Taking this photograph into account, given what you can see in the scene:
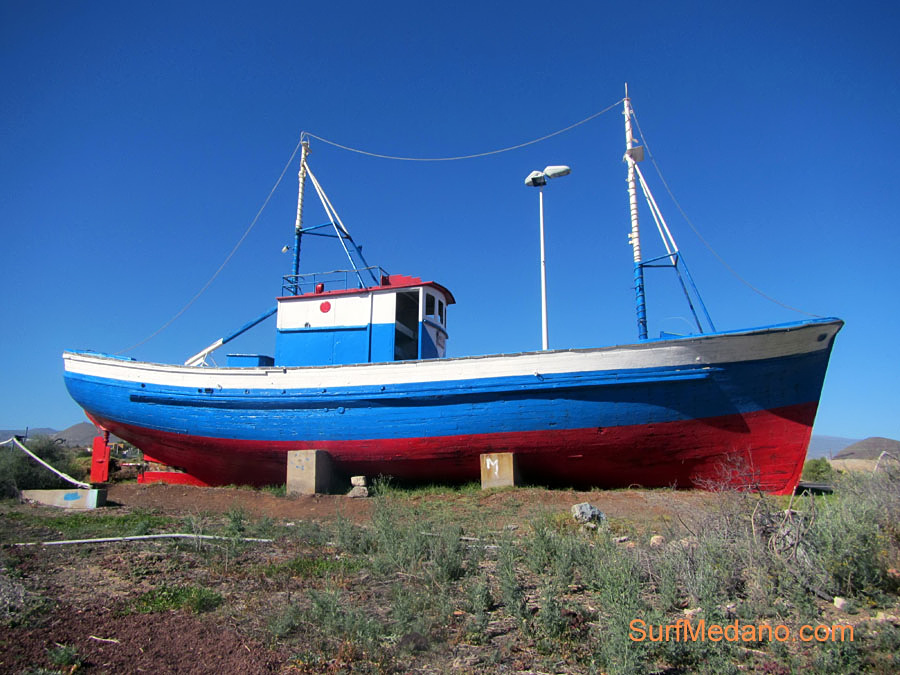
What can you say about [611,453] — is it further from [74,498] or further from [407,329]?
[74,498]

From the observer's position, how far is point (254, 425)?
45.1 ft

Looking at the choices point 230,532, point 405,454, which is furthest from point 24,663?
point 405,454

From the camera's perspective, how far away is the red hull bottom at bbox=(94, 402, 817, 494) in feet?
35.3

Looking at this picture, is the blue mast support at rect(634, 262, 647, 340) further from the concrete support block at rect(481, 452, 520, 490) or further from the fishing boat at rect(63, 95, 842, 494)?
the concrete support block at rect(481, 452, 520, 490)

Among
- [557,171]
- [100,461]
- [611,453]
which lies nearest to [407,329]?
[557,171]

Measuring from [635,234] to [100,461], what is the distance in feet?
56.8

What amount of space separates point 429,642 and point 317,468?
9662 millimetres

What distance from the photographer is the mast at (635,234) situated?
12180 millimetres

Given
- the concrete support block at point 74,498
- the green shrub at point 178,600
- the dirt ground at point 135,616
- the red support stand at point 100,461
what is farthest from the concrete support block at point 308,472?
the green shrub at point 178,600

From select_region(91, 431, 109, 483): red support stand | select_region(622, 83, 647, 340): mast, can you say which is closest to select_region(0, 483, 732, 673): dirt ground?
select_region(622, 83, 647, 340): mast

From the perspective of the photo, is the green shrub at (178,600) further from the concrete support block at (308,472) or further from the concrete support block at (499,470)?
the concrete support block at (308,472)

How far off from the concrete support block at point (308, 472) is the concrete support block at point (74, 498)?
3984 mm

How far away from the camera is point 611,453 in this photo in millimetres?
11430

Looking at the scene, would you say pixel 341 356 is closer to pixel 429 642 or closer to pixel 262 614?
pixel 262 614
